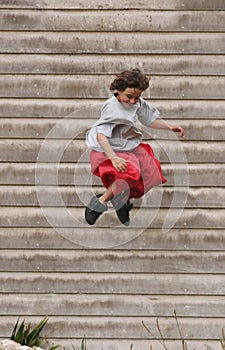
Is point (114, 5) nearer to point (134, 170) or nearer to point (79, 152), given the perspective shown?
point (79, 152)

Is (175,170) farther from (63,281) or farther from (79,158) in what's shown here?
(63,281)

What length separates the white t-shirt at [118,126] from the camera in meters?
4.18

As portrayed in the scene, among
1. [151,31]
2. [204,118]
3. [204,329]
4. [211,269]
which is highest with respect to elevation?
[151,31]

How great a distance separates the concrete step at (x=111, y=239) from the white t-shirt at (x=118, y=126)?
132 cm

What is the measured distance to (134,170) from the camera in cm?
405

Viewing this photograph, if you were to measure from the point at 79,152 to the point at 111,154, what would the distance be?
4.86 ft

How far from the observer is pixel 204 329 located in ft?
18.0

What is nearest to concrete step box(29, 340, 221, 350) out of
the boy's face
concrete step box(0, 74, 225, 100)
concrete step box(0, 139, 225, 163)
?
concrete step box(0, 139, 225, 163)

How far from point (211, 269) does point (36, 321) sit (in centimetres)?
139

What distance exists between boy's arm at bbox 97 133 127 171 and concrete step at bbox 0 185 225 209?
4.48 ft

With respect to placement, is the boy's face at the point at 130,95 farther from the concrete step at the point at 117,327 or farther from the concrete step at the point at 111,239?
the concrete step at the point at 117,327

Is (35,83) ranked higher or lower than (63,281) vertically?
higher

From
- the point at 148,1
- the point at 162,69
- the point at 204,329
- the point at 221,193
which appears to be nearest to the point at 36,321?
the point at 204,329

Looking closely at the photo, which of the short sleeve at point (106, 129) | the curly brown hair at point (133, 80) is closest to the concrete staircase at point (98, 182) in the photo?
the short sleeve at point (106, 129)
